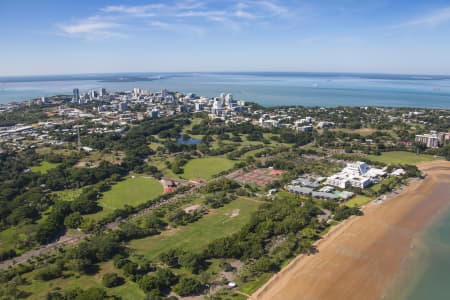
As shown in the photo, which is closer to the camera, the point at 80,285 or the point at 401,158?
the point at 80,285

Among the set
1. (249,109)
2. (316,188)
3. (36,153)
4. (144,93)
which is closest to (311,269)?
(316,188)

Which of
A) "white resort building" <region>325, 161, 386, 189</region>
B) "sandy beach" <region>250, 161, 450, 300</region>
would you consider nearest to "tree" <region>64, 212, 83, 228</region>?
"sandy beach" <region>250, 161, 450, 300</region>

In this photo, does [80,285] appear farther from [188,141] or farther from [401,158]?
[401,158]

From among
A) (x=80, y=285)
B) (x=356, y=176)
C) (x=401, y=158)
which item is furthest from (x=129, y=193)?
(x=401, y=158)

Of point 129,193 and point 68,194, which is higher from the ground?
point 68,194

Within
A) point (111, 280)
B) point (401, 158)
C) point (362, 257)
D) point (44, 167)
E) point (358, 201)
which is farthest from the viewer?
point (401, 158)

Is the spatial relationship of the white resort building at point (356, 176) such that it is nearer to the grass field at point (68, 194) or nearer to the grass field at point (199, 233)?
the grass field at point (199, 233)

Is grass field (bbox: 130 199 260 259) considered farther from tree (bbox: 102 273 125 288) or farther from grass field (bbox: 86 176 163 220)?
grass field (bbox: 86 176 163 220)

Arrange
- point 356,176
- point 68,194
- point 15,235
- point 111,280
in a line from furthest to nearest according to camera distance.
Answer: point 356,176 < point 68,194 < point 15,235 < point 111,280
